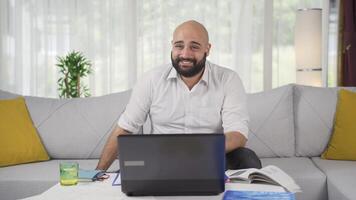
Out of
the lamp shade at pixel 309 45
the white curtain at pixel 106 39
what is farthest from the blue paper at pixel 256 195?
the white curtain at pixel 106 39

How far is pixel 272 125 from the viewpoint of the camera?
2.72m

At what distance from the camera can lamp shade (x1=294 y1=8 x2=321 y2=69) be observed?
3801 millimetres

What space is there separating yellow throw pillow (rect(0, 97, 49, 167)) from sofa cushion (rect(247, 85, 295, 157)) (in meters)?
1.21

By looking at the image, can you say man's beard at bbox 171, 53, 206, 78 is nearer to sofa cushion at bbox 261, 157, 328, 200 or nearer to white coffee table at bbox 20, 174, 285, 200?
sofa cushion at bbox 261, 157, 328, 200

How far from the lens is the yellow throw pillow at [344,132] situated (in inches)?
101

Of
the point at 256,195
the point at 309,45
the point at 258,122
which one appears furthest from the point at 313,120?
the point at 256,195

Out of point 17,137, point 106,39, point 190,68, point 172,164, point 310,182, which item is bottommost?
point 310,182

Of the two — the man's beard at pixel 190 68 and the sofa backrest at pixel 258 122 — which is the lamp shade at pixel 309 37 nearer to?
the sofa backrest at pixel 258 122

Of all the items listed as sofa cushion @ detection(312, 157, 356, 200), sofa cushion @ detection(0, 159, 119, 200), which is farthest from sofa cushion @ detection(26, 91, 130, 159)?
sofa cushion @ detection(312, 157, 356, 200)

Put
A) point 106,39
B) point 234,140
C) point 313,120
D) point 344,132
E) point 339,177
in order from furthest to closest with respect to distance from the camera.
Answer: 1. point 106,39
2. point 313,120
3. point 344,132
4. point 339,177
5. point 234,140

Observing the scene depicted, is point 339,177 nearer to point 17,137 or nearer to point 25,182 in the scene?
point 25,182

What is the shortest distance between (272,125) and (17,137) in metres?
1.43

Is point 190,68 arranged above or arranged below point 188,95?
above

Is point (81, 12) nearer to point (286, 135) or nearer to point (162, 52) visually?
point (162, 52)
